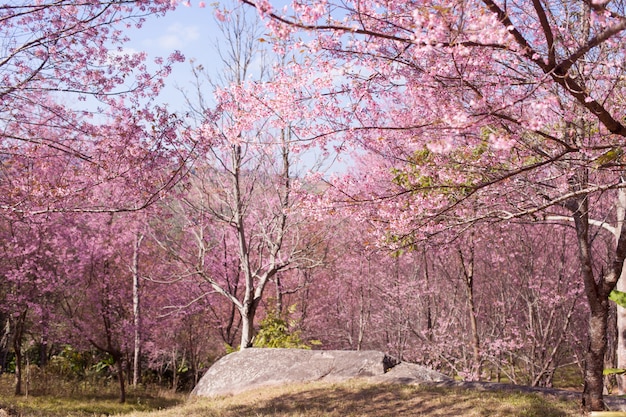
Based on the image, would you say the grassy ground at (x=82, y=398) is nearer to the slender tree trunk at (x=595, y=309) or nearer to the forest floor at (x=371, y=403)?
the forest floor at (x=371, y=403)

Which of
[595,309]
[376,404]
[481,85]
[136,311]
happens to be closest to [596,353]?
[595,309]

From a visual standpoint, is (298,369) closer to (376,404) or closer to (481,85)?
Result: (376,404)

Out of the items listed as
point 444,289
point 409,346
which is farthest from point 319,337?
point 444,289

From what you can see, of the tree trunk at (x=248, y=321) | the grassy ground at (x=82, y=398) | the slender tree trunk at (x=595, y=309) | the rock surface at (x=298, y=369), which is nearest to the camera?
the slender tree trunk at (x=595, y=309)

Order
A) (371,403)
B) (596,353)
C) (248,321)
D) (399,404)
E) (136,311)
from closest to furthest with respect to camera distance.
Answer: (596,353)
(399,404)
(371,403)
(248,321)
(136,311)

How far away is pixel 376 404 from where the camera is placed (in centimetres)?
900

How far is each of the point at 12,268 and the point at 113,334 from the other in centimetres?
382

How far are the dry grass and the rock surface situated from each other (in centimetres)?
73

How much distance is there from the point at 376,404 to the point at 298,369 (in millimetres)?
3086

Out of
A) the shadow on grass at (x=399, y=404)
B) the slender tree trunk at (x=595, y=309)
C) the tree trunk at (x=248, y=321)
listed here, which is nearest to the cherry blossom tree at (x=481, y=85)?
the slender tree trunk at (x=595, y=309)

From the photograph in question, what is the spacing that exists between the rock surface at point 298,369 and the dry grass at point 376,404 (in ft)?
2.41

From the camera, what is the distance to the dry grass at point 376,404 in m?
8.14

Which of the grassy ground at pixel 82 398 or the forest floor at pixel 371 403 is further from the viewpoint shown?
the grassy ground at pixel 82 398

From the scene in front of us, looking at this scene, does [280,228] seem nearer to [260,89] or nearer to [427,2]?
[260,89]
